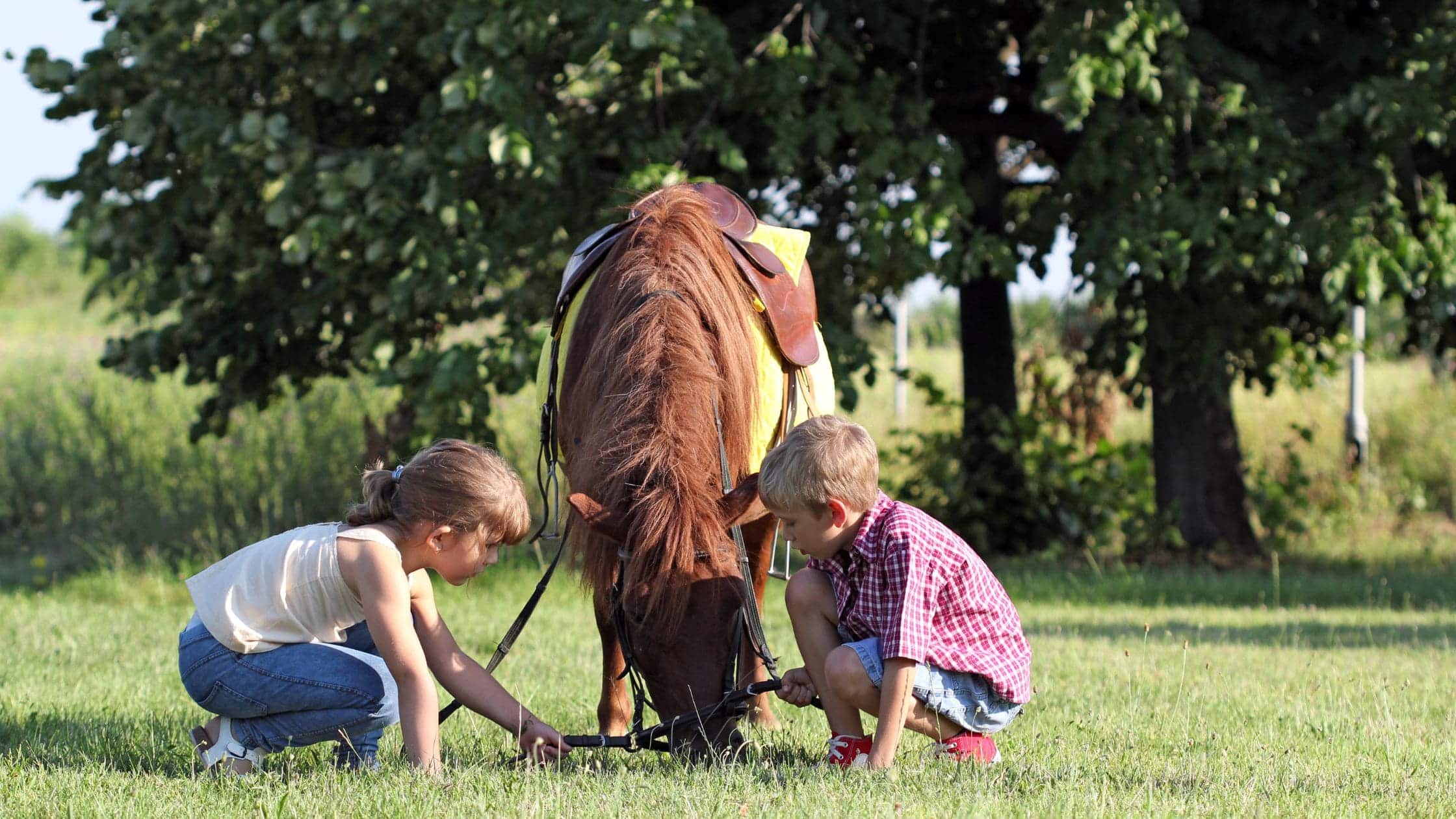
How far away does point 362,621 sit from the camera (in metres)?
3.45

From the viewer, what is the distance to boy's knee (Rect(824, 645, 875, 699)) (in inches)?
128

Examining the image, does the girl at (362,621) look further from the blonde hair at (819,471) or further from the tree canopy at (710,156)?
the tree canopy at (710,156)

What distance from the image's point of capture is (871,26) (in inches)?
332

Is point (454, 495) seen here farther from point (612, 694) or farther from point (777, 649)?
point (777, 649)

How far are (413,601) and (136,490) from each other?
8.25 m

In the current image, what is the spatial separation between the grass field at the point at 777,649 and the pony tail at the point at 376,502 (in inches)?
24.8

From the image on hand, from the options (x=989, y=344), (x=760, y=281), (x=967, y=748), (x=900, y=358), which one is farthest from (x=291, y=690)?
(x=900, y=358)

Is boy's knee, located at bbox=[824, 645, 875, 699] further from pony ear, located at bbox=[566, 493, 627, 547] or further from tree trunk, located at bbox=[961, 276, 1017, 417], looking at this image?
tree trunk, located at bbox=[961, 276, 1017, 417]

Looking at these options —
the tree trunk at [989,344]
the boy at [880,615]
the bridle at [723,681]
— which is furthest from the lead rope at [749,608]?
the tree trunk at [989,344]

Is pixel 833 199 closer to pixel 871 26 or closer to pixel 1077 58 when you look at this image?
pixel 871 26

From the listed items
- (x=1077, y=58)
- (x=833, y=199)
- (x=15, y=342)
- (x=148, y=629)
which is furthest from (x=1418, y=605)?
(x=15, y=342)

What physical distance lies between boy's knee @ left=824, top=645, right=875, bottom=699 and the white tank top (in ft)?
3.78

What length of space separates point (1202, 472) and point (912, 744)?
6.64 meters

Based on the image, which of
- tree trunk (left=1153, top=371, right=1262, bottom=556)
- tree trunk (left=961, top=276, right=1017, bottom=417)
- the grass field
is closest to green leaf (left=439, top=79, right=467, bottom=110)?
the grass field
